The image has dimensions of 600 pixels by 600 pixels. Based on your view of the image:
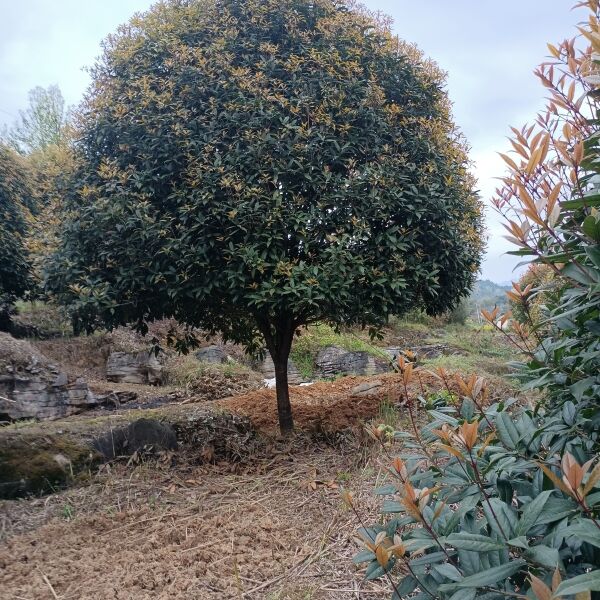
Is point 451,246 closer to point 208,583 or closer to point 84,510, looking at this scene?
point 208,583

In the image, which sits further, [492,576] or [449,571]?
[449,571]

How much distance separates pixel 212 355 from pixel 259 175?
7.15 meters

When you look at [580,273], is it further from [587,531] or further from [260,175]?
[260,175]

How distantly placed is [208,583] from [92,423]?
3.06 meters

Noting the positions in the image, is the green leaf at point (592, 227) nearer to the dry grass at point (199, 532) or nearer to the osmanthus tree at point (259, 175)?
the dry grass at point (199, 532)

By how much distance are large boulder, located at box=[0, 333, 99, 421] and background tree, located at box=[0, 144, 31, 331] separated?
0.85 m

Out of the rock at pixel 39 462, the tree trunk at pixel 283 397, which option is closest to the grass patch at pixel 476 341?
the tree trunk at pixel 283 397

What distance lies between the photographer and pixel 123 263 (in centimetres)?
436

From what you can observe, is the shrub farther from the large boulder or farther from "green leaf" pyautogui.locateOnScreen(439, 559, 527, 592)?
the large boulder

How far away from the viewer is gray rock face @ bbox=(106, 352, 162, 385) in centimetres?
984

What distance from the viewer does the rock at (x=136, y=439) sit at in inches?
184

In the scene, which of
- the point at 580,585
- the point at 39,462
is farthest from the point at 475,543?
the point at 39,462

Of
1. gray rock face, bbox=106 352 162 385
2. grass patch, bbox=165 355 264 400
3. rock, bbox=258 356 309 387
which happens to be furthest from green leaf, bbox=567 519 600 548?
gray rock face, bbox=106 352 162 385

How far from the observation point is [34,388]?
24.7 feet
